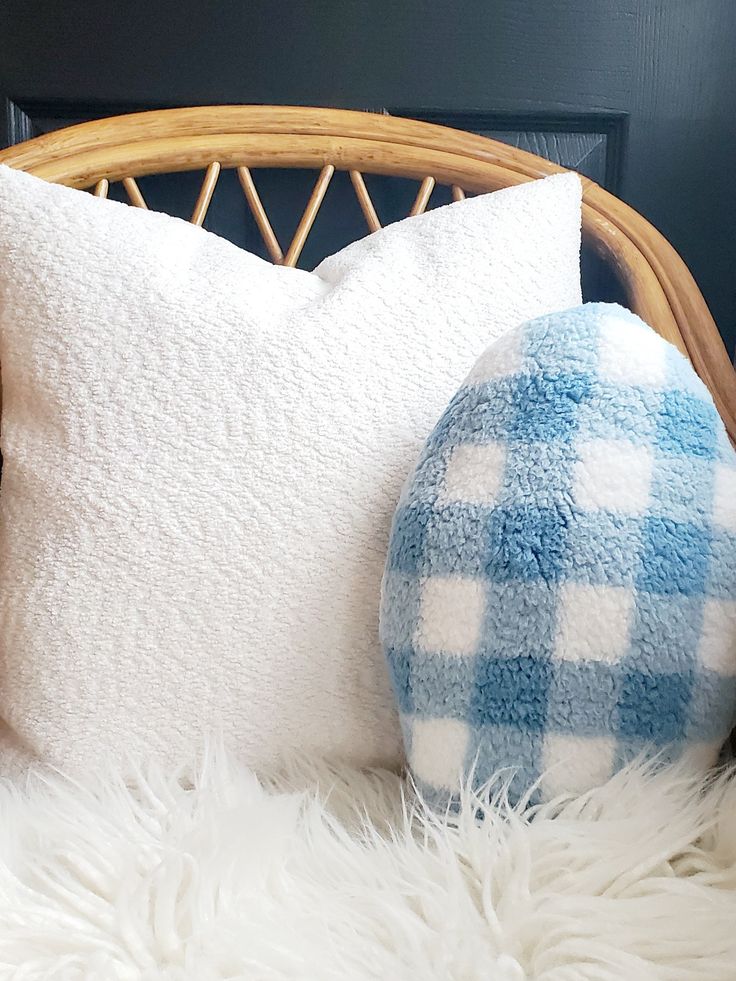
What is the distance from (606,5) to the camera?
0.90m

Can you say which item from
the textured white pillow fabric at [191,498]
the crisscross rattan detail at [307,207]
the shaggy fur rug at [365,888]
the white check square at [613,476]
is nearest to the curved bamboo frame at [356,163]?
the crisscross rattan detail at [307,207]

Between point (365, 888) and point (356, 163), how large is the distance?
2.08ft

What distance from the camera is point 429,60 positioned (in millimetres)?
893

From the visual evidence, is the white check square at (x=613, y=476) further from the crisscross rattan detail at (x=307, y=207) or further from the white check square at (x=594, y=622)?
the crisscross rattan detail at (x=307, y=207)

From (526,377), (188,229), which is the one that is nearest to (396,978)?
(526,377)

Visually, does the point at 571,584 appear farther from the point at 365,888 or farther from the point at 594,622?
the point at 365,888

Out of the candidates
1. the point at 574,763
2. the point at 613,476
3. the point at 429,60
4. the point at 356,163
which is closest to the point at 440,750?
the point at 574,763

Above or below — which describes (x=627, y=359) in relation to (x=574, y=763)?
above

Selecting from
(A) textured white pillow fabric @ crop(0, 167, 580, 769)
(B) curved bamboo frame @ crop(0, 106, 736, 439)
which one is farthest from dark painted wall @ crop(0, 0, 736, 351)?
(A) textured white pillow fabric @ crop(0, 167, 580, 769)

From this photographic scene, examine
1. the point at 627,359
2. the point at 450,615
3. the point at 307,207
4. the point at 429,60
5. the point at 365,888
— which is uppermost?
the point at 429,60

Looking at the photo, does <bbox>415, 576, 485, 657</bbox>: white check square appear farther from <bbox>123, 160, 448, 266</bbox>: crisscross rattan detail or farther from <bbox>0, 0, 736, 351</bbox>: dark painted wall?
<bbox>0, 0, 736, 351</bbox>: dark painted wall

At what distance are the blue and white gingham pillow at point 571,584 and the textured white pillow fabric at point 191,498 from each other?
0.07 m

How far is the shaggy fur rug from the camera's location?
0.37 m

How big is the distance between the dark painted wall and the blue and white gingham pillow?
523 millimetres
